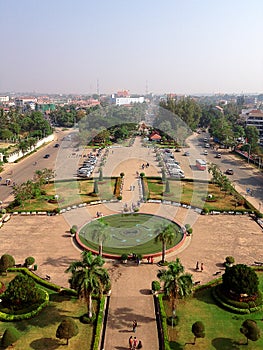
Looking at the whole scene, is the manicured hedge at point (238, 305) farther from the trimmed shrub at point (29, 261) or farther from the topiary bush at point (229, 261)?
the trimmed shrub at point (29, 261)

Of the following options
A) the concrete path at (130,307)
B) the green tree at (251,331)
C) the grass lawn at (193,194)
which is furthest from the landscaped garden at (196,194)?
the green tree at (251,331)

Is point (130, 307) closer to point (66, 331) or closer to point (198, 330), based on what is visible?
point (198, 330)

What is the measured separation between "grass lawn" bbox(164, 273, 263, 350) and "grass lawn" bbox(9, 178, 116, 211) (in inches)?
804

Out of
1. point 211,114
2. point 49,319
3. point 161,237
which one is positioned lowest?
point 49,319

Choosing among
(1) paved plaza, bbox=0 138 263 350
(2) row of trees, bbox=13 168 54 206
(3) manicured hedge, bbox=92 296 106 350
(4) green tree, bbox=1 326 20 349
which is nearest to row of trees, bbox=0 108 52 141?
(2) row of trees, bbox=13 168 54 206

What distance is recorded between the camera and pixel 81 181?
4741 centimetres

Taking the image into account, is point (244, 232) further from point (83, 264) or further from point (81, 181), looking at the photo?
point (81, 181)

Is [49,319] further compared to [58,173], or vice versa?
[58,173]

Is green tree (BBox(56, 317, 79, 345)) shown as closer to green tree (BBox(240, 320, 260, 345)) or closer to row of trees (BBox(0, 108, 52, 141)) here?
green tree (BBox(240, 320, 260, 345))

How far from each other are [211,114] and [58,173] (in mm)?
79739

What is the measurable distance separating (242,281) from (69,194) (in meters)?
26.2

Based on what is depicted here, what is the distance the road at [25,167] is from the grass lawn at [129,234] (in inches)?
538

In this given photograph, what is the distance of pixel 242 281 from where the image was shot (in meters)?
19.9

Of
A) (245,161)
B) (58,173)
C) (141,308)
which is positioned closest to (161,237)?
(141,308)
